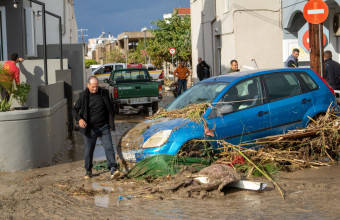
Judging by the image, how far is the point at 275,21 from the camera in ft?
75.5

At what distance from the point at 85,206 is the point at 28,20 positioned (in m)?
12.1

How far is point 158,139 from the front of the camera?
8312mm

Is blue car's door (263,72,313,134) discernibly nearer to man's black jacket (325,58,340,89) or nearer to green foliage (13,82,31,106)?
man's black jacket (325,58,340,89)

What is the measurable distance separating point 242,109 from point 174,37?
138 feet

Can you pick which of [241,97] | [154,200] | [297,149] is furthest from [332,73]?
[154,200]

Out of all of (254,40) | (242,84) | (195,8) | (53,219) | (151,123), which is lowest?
(53,219)

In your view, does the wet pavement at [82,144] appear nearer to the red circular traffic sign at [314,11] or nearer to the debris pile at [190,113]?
the debris pile at [190,113]

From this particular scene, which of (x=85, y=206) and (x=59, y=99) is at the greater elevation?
(x=59, y=99)

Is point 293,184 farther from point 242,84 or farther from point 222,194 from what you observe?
point 242,84

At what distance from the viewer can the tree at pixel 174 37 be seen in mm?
47625

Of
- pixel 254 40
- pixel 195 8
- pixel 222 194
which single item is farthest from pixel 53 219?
pixel 195 8

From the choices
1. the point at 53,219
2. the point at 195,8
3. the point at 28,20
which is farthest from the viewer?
the point at 195,8

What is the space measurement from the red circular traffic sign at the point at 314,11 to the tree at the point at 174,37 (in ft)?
111

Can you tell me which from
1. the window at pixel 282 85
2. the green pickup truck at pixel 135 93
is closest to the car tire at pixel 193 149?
the window at pixel 282 85
